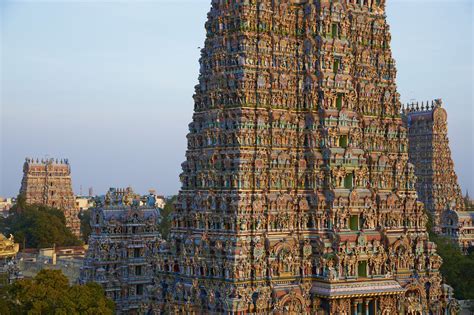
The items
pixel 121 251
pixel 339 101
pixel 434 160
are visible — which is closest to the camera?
pixel 339 101

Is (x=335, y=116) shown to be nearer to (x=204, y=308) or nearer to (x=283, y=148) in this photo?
(x=283, y=148)

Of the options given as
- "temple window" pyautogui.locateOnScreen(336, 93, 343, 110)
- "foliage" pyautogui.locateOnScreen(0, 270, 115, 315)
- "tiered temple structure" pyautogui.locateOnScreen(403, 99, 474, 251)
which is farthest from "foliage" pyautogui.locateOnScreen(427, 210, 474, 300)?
"foliage" pyautogui.locateOnScreen(0, 270, 115, 315)

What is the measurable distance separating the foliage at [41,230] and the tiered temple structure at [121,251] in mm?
40172

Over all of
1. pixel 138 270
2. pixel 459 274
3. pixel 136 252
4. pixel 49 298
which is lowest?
pixel 459 274

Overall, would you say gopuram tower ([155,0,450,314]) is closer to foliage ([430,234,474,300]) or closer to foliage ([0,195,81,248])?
foliage ([430,234,474,300])

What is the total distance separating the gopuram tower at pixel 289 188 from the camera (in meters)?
38.7

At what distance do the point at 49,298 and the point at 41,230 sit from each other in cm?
5412

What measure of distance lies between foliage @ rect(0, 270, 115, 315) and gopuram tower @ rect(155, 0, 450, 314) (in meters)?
3.95

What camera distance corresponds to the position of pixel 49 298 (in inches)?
1608

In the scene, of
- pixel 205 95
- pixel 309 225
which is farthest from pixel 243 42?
pixel 309 225

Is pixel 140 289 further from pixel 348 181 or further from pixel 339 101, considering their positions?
pixel 339 101

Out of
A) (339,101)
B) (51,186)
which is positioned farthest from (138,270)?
(51,186)

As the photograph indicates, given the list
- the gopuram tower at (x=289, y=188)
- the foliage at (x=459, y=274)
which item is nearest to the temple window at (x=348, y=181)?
the gopuram tower at (x=289, y=188)

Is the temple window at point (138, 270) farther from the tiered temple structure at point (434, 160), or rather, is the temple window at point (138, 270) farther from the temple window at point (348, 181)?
the tiered temple structure at point (434, 160)
